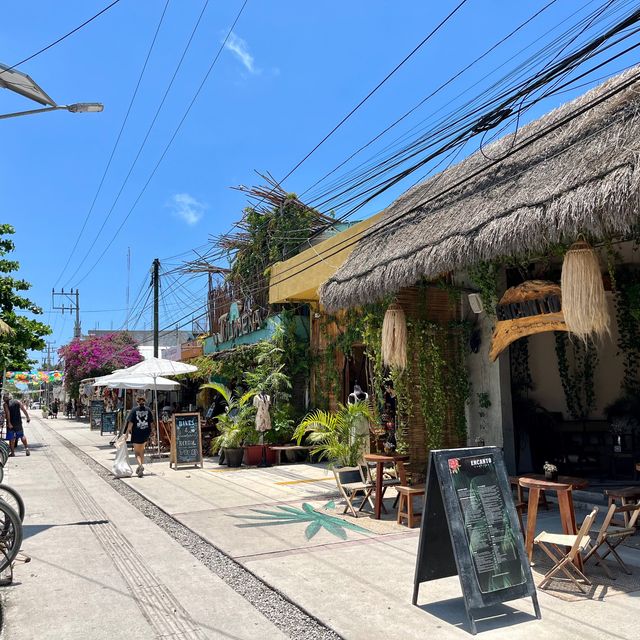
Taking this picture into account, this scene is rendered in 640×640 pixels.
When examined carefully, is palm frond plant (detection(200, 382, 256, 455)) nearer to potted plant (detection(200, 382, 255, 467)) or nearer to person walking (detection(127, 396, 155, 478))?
potted plant (detection(200, 382, 255, 467))

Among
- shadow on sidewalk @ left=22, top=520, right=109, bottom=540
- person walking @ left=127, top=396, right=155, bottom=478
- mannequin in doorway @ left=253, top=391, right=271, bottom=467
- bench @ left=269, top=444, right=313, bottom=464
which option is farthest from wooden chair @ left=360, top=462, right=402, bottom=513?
person walking @ left=127, top=396, right=155, bottom=478

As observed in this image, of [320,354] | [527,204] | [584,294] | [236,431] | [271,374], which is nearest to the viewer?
[584,294]

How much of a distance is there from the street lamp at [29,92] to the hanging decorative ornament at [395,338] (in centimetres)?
552

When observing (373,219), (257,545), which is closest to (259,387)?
(373,219)

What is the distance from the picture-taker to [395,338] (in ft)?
31.4

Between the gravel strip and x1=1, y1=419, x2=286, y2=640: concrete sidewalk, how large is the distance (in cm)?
10

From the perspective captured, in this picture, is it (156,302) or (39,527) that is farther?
(156,302)

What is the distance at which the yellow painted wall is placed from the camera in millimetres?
13766

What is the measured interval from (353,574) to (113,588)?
7.15ft

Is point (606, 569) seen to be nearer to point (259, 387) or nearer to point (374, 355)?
point (374, 355)

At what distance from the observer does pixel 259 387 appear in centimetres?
1541

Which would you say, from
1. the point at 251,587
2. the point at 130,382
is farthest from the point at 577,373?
the point at 130,382

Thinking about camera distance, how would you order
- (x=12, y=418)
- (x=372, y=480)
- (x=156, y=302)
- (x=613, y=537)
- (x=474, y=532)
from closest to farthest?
(x=474, y=532)
(x=613, y=537)
(x=372, y=480)
(x=12, y=418)
(x=156, y=302)

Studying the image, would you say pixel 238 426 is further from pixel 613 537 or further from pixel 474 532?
pixel 474 532
